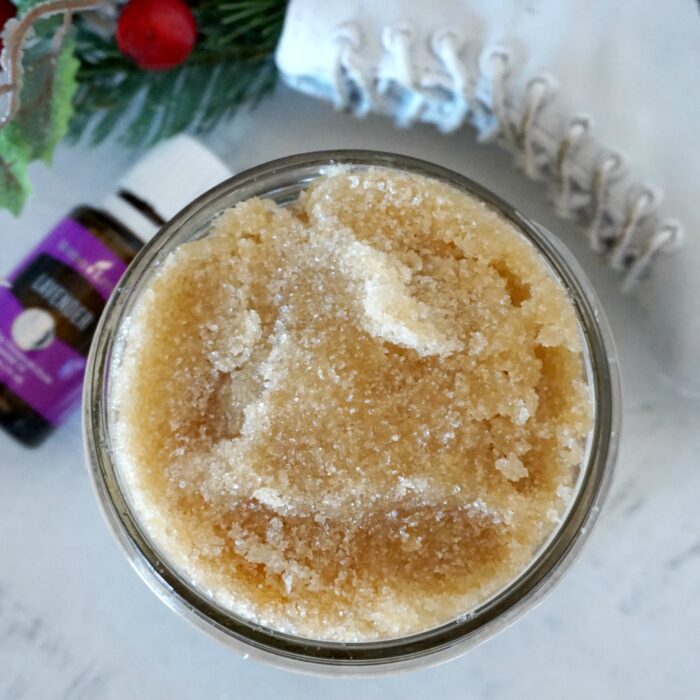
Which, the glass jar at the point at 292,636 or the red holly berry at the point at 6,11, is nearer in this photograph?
the glass jar at the point at 292,636

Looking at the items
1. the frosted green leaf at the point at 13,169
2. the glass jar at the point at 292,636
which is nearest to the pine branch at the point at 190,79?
the frosted green leaf at the point at 13,169

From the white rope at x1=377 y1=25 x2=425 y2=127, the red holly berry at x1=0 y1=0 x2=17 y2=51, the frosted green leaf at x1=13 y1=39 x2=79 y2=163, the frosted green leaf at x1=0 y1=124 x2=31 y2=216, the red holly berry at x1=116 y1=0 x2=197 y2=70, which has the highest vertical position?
the white rope at x1=377 y1=25 x2=425 y2=127

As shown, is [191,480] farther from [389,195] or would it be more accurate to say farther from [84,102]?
[84,102]

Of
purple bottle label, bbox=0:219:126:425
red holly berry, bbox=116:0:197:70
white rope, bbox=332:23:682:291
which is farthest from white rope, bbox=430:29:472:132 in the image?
purple bottle label, bbox=0:219:126:425

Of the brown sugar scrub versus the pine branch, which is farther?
the pine branch

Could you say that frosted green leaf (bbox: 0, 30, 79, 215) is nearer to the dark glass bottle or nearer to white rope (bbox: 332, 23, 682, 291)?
the dark glass bottle

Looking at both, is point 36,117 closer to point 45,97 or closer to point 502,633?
point 45,97

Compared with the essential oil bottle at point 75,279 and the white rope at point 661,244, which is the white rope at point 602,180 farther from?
the essential oil bottle at point 75,279

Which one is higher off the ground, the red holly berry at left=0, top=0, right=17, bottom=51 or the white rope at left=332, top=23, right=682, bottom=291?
the white rope at left=332, top=23, right=682, bottom=291
